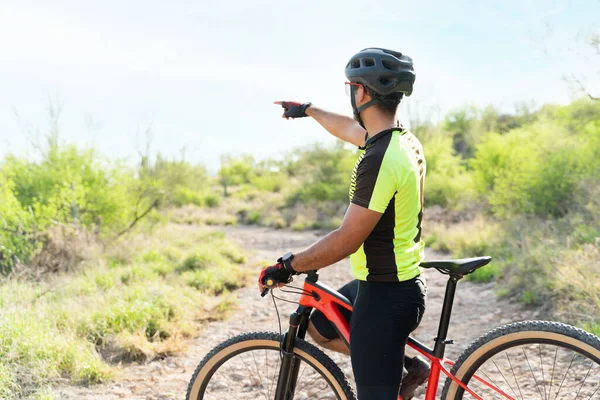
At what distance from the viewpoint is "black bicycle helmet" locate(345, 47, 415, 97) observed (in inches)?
92.5

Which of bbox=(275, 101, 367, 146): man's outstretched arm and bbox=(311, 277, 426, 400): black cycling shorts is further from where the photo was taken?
bbox=(275, 101, 367, 146): man's outstretched arm

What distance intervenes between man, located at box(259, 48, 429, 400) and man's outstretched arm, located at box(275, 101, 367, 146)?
72 centimetres

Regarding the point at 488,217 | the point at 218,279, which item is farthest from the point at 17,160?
the point at 488,217

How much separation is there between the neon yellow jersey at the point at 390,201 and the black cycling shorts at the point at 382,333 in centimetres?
7

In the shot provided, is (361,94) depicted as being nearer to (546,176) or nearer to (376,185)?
(376,185)

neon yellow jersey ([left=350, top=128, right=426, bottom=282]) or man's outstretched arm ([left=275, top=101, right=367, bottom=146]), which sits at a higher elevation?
man's outstretched arm ([left=275, top=101, right=367, bottom=146])

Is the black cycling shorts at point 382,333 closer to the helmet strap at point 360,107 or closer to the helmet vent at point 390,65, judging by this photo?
the helmet strap at point 360,107

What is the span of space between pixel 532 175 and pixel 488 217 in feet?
9.04

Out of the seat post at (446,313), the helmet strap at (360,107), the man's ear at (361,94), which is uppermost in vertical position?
the man's ear at (361,94)

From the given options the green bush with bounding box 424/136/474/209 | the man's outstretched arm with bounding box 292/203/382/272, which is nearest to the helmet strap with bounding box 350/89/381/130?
the man's outstretched arm with bounding box 292/203/382/272

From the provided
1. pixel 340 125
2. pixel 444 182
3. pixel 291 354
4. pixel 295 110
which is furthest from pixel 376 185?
pixel 444 182

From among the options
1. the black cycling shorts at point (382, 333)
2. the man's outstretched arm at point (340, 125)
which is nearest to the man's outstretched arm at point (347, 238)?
the black cycling shorts at point (382, 333)

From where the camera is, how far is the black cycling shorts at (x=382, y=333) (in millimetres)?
2355

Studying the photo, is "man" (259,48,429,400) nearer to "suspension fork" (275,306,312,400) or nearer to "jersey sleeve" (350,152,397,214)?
"jersey sleeve" (350,152,397,214)
